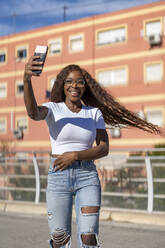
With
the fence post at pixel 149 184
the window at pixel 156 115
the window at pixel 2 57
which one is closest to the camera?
the fence post at pixel 149 184

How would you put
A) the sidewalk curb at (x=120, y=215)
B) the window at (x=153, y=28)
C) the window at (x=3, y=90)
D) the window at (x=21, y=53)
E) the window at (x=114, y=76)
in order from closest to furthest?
the sidewalk curb at (x=120, y=215) → the window at (x=153, y=28) → the window at (x=114, y=76) → the window at (x=21, y=53) → the window at (x=3, y=90)

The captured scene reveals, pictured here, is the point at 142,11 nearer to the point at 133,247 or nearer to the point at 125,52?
the point at 125,52

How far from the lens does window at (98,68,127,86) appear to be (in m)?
28.1

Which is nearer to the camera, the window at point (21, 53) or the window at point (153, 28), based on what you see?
the window at point (153, 28)

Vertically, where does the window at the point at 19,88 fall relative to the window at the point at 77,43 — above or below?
below

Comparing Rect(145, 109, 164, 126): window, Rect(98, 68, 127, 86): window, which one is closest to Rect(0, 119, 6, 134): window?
Rect(98, 68, 127, 86): window

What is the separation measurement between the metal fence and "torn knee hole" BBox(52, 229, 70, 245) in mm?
4532

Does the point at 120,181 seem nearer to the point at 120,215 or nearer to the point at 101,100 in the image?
the point at 120,215

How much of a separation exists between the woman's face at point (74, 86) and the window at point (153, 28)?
24.3 metres

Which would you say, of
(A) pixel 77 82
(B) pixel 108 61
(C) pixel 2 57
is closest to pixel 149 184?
(A) pixel 77 82

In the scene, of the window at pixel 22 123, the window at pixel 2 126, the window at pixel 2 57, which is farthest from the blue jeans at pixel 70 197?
the window at pixel 2 57

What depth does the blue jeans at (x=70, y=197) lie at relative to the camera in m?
3.16

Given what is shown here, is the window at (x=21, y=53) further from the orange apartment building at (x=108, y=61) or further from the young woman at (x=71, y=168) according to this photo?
the young woman at (x=71, y=168)

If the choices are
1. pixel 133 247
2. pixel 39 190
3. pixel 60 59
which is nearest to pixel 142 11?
pixel 60 59
